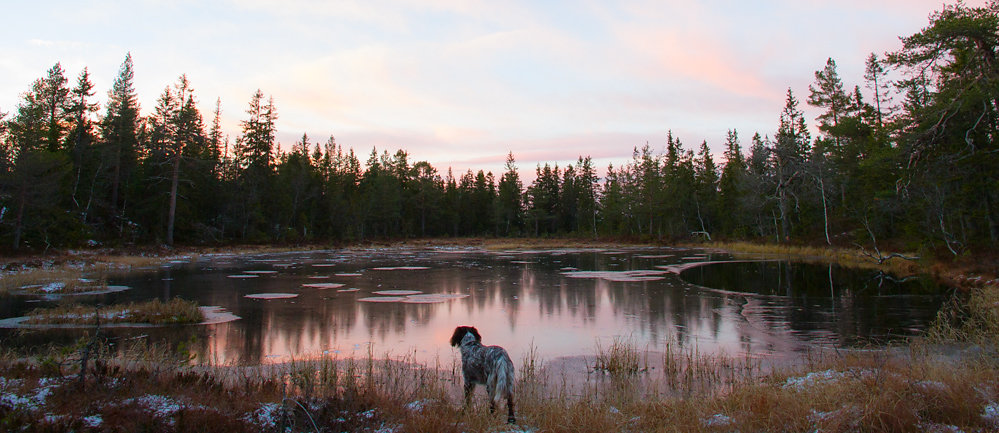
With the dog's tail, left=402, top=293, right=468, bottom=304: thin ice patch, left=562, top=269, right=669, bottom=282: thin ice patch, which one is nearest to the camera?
the dog's tail

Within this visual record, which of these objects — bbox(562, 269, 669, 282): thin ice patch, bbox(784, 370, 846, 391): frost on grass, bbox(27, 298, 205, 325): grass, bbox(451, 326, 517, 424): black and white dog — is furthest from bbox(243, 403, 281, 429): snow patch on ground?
bbox(562, 269, 669, 282): thin ice patch

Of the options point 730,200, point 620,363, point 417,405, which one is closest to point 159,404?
point 417,405

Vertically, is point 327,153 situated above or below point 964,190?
above

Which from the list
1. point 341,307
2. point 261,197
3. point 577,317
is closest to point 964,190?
point 577,317

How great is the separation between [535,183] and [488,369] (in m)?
102

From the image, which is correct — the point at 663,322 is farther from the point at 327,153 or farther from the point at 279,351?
the point at 327,153

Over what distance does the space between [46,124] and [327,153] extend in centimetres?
4874

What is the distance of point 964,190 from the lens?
21.4 m

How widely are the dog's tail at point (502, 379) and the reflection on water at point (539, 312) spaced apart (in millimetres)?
4161

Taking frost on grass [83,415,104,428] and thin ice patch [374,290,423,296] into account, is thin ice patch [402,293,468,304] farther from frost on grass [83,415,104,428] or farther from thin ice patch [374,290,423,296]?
frost on grass [83,415,104,428]

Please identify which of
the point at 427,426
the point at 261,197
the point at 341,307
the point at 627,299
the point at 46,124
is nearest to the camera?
the point at 427,426

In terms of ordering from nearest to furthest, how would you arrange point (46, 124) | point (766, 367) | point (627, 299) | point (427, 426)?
1. point (427, 426)
2. point (766, 367)
3. point (627, 299)
4. point (46, 124)

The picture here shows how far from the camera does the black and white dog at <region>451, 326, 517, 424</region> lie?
5.45 m

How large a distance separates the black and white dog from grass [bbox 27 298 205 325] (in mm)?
9642
